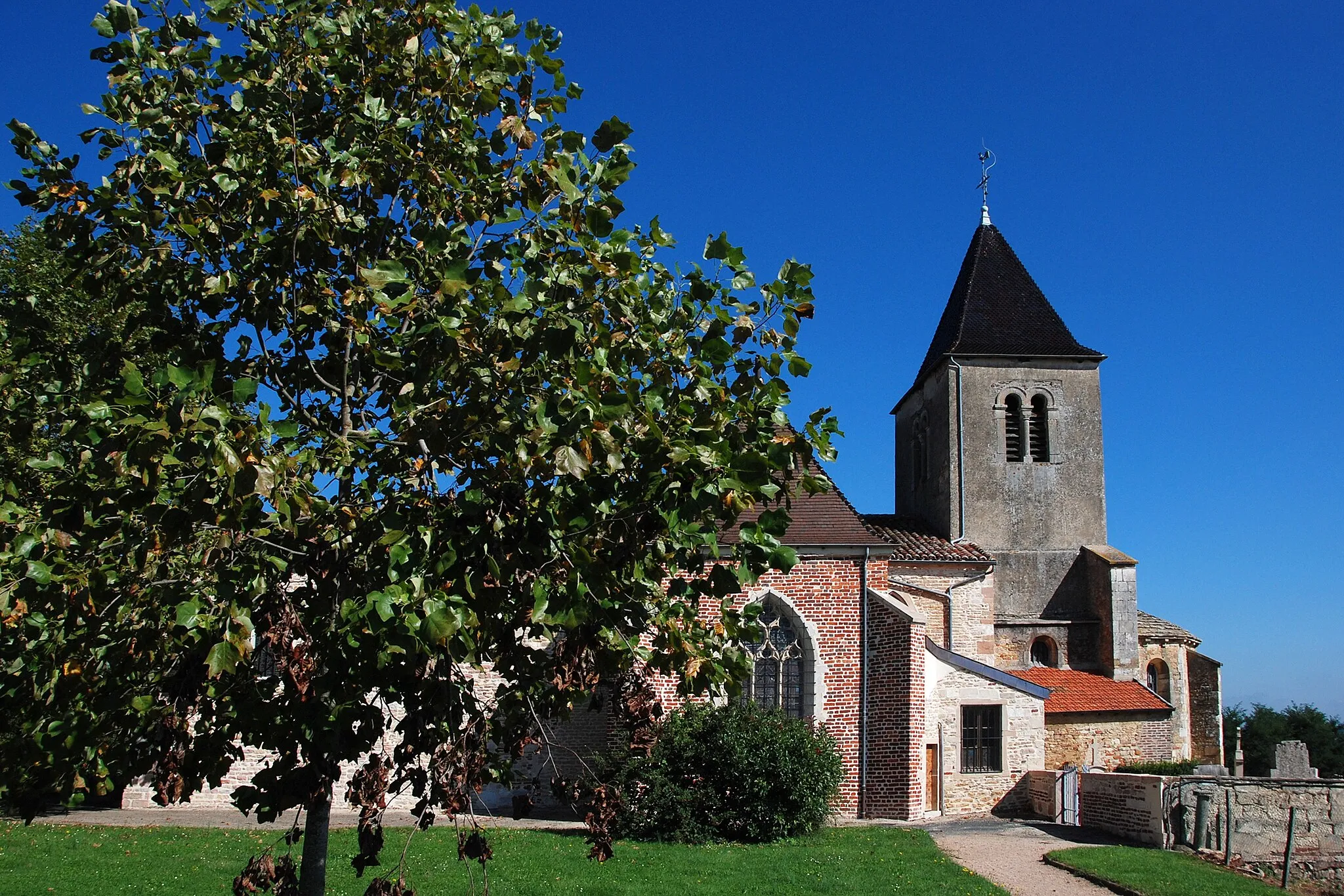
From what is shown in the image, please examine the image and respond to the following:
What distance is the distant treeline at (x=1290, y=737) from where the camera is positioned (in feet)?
118

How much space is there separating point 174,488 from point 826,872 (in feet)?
35.6

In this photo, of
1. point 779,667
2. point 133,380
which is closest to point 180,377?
point 133,380

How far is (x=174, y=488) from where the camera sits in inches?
157

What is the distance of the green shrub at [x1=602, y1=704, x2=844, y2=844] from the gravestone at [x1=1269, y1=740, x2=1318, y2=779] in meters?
9.33

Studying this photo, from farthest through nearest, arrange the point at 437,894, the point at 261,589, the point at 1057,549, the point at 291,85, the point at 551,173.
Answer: the point at 1057,549
the point at 437,894
the point at 291,85
the point at 551,173
the point at 261,589

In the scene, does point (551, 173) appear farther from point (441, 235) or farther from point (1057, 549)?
point (1057, 549)

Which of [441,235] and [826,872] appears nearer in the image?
[441,235]

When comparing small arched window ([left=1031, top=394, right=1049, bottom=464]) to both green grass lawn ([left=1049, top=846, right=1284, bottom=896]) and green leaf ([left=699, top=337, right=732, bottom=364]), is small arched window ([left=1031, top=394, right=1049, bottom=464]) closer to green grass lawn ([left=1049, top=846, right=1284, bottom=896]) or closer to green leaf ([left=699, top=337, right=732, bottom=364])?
green grass lawn ([left=1049, top=846, right=1284, bottom=896])

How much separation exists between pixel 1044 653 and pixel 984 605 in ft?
10.4

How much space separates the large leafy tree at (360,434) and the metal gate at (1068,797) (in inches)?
650

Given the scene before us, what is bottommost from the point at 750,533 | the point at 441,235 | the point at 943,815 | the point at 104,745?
the point at 943,815

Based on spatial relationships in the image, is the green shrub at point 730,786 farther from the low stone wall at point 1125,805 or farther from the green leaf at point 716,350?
the green leaf at point 716,350

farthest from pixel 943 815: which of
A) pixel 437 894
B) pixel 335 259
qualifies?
pixel 335 259

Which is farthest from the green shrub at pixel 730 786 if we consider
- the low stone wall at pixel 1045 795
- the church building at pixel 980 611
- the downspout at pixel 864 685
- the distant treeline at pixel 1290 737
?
the distant treeline at pixel 1290 737
